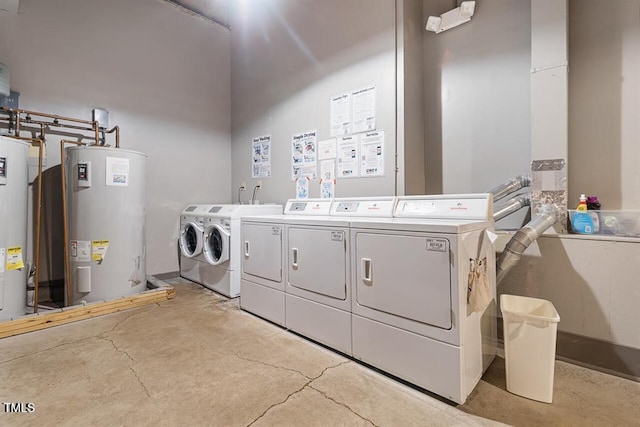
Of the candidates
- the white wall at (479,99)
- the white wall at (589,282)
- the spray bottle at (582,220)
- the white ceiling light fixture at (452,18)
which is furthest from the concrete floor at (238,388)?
the white ceiling light fixture at (452,18)

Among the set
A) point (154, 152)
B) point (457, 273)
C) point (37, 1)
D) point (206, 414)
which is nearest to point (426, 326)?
point (457, 273)

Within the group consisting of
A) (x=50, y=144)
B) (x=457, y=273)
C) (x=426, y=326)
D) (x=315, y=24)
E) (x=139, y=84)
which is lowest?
(x=426, y=326)

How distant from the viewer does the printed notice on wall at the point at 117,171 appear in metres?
2.87

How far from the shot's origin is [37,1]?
3.10 m

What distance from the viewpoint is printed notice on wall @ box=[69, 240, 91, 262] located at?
9.18ft

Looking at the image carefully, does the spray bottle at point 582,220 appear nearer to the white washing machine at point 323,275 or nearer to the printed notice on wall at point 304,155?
the white washing machine at point 323,275

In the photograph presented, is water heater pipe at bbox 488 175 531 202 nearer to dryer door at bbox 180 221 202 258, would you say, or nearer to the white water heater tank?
dryer door at bbox 180 221 202 258

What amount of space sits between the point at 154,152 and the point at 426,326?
12.7 feet

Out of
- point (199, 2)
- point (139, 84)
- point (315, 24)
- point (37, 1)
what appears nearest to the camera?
point (37, 1)

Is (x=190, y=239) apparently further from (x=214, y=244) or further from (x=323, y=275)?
(x=323, y=275)

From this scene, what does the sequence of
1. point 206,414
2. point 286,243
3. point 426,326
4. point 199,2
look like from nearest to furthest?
point 206,414 < point 426,326 < point 286,243 < point 199,2

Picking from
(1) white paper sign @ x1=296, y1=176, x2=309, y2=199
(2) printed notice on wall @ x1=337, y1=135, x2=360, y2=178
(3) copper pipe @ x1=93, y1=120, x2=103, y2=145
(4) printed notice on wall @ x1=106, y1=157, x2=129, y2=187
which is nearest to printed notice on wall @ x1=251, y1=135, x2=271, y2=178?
(1) white paper sign @ x1=296, y1=176, x2=309, y2=199

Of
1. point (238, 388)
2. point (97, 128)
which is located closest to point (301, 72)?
point (97, 128)

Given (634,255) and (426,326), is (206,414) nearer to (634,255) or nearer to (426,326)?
(426,326)
